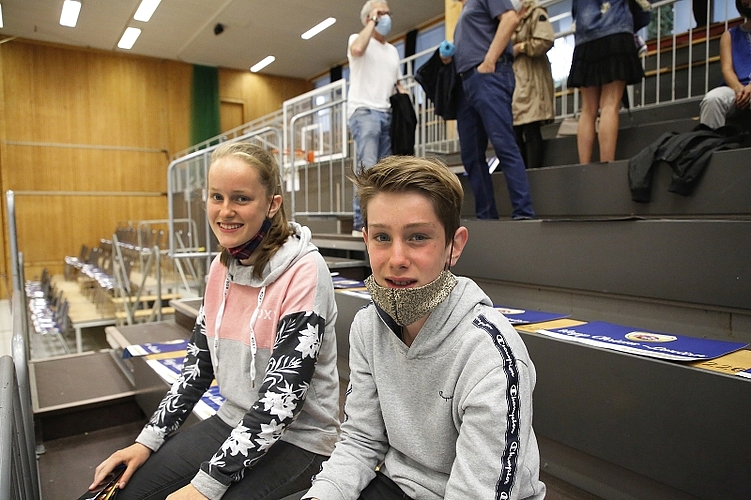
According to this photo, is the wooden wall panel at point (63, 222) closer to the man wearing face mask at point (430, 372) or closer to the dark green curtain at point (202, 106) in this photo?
the dark green curtain at point (202, 106)

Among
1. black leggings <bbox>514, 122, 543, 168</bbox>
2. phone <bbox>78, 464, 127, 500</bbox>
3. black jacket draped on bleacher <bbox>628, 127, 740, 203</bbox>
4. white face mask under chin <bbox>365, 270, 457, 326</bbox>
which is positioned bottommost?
phone <bbox>78, 464, 127, 500</bbox>

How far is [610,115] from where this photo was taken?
247 cm

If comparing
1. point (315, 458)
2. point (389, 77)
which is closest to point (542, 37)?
point (389, 77)

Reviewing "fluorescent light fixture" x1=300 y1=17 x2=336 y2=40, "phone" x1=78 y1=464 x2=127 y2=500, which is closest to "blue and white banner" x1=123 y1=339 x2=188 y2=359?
"phone" x1=78 y1=464 x2=127 y2=500

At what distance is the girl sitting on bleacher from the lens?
1.09 metres

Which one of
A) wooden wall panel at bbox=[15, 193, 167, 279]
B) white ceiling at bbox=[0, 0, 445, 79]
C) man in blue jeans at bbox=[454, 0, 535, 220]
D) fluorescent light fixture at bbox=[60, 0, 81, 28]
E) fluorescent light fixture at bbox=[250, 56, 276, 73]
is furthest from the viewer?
fluorescent light fixture at bbox=[250, 56, 276, 73]

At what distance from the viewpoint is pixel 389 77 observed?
132 inches

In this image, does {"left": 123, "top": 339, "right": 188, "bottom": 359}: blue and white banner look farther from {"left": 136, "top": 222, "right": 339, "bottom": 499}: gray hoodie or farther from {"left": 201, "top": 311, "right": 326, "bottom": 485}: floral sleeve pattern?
{"left": 201, "top": 311, "right": 326, "bottom": 485}: floral sleeve pattern

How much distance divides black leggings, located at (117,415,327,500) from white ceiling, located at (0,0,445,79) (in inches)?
330

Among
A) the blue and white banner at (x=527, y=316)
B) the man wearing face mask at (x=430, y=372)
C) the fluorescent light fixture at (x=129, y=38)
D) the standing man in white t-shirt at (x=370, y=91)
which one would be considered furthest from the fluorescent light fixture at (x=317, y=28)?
the man wearing face mask at (x=430, y=372)

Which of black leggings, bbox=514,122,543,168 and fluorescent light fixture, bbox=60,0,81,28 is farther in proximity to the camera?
fluorescent light fixture, bbox=60,0,81,28

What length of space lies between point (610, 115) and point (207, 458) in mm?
2250

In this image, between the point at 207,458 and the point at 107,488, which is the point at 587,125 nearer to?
the point at 207,458

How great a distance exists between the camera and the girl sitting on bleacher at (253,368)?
42.9 inches
